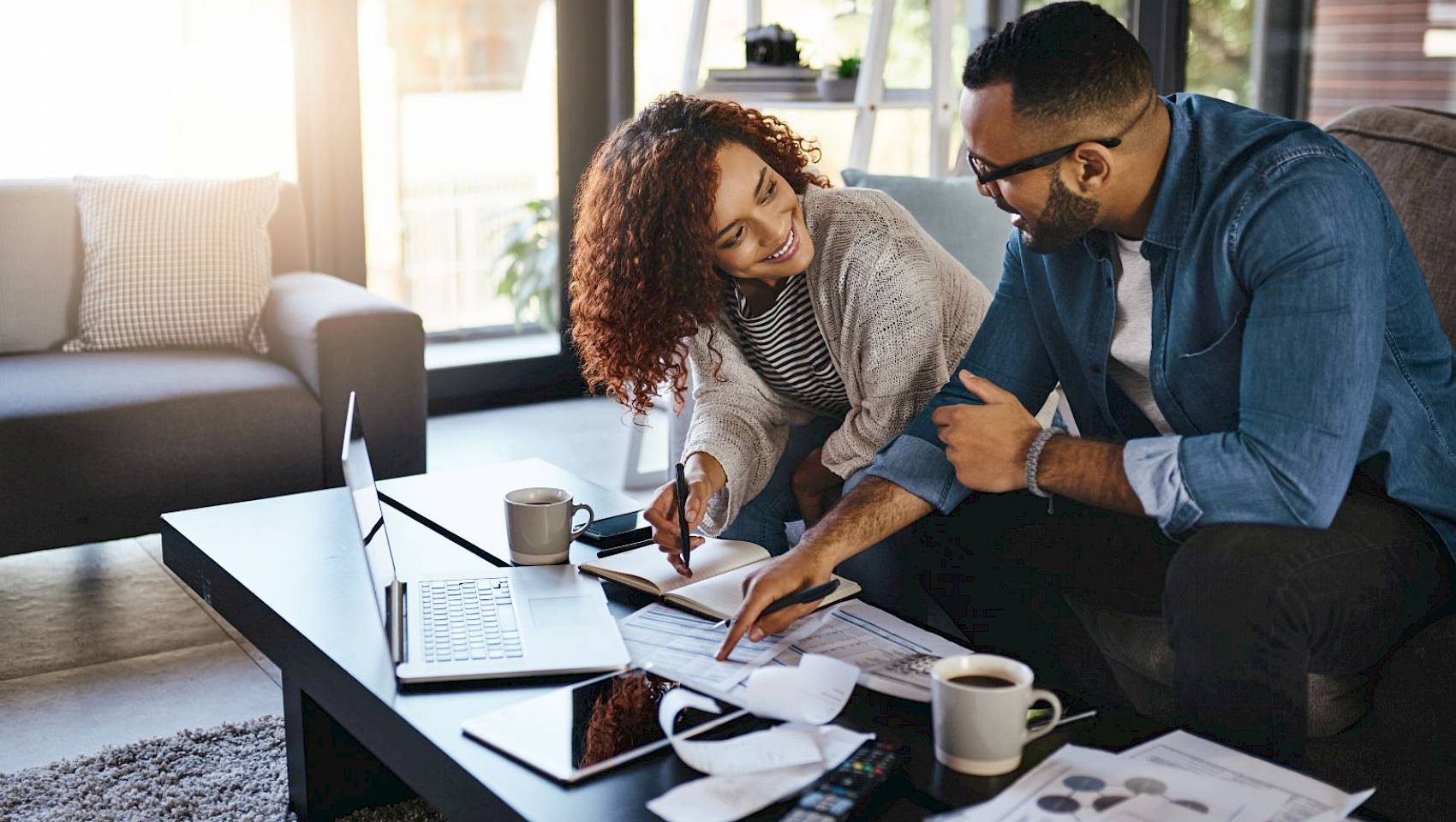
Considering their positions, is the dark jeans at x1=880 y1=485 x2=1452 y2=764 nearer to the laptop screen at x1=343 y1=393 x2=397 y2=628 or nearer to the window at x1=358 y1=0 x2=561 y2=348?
the laptop screen at x1=343 y1=393 x2=397 y2=628

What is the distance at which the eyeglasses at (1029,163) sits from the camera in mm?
1466

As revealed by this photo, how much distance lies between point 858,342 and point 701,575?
1.50ft

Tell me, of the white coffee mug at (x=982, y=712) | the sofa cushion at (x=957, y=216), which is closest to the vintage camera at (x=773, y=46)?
the sofa cushion at (x=957, y=216)

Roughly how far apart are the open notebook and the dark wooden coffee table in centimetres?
2

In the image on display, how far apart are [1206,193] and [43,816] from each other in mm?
1570

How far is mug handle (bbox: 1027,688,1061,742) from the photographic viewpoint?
1104 millimetres

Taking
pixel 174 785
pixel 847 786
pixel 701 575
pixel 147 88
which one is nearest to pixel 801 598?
pixel 701 575

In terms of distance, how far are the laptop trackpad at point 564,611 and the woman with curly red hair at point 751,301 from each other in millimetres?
184

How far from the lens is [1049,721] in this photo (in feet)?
3.77

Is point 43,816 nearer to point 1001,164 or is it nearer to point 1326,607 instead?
point 1001,164

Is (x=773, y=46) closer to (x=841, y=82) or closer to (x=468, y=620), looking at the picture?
(x=841, y=82)

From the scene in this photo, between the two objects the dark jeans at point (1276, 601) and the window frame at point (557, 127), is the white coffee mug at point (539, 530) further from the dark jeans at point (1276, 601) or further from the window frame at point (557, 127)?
the window frame at point (557, 127)

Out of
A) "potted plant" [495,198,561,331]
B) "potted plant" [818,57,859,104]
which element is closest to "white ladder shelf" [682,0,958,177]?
"potted plant" [818,57,859,104]

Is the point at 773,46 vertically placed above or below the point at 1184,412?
above
